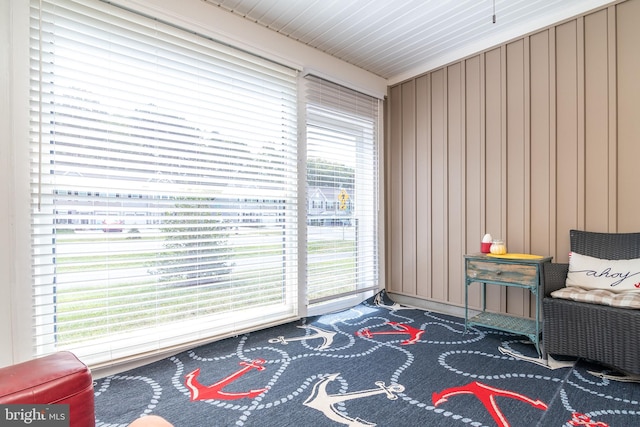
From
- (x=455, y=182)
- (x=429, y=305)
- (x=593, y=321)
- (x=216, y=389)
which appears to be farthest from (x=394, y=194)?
(x=216, y=389)

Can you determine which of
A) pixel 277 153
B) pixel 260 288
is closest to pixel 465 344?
pixel 260 288

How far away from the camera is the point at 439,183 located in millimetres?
3670

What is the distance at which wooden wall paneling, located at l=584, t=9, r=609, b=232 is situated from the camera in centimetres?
261

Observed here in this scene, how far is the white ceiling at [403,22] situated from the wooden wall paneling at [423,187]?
0.40 meters

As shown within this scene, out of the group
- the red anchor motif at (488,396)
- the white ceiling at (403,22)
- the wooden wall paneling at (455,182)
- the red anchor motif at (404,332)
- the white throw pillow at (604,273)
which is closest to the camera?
the red anchor motif at (488,396)

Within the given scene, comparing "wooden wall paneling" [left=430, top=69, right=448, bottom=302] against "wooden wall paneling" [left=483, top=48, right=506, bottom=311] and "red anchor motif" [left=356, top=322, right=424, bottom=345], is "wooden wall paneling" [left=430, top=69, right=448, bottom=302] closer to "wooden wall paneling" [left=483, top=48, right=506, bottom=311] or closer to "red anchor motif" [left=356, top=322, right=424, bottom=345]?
"wooden wall paneling" [left=483, top=48, right=506, bottom=311]

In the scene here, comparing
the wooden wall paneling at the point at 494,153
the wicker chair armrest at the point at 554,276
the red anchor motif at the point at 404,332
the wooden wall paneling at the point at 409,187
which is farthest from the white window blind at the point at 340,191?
the wicker chair armrest at the point at 554,276

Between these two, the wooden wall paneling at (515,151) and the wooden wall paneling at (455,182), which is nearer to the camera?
the wooden wall paneling at (515,151)

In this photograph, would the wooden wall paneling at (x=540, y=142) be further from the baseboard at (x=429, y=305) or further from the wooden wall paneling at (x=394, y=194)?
the wooden wall paneling at (x=394, y=194)

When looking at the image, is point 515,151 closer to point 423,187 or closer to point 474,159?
point 474,159

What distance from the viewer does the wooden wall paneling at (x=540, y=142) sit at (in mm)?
2910

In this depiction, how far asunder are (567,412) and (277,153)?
2.71m

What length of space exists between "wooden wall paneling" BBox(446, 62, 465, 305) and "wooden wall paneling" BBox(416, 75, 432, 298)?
23 cm

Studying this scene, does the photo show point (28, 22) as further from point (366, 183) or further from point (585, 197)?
point (585, 197)
